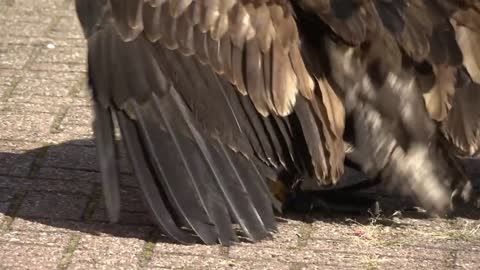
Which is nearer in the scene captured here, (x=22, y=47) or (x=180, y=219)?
(x=180, y=219)

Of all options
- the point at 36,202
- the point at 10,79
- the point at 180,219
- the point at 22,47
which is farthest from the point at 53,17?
the point at 180,219

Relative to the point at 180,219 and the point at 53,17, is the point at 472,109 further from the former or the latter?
the point at 53,17

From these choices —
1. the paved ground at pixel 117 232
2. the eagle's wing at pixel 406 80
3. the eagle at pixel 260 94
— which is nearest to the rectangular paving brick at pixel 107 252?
the paved ground at pixel 117 232

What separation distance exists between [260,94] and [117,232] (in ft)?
2.45

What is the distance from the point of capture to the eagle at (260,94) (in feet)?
14.5

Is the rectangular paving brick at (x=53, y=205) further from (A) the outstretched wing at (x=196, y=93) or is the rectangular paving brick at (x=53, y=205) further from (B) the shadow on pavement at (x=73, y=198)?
(A) the outstretched wing at (x=196, y=93)

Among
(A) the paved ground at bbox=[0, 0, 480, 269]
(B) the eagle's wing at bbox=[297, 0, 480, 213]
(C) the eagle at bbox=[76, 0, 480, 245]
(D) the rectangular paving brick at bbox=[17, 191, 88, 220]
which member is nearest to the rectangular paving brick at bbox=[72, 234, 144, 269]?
(A) the paved ground at bbox=[0, 0, 480, 269]

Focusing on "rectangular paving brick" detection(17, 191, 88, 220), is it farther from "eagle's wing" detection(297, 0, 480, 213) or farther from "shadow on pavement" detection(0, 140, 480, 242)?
"eagle's wing" detection(297, 0, 480, 213)

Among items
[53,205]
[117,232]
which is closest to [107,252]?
[117,232]

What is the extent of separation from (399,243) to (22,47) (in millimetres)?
3020

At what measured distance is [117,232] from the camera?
15.4 ft

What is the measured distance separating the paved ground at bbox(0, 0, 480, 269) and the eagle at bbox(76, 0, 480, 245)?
0.12 metres

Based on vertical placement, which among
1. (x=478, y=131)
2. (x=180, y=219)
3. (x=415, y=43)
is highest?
(x=415, y=43)

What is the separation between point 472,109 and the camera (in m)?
4.68
